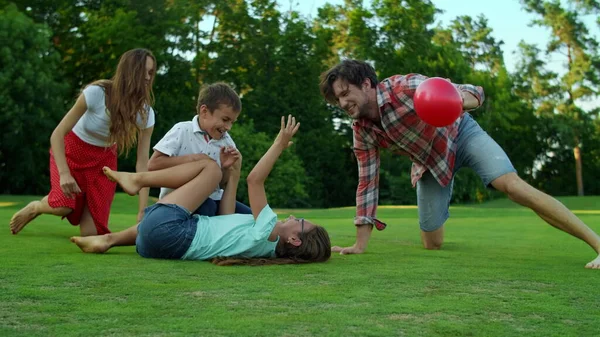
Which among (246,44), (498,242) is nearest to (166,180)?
(498,242)

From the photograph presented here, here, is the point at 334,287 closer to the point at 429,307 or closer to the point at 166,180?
the point at 429,307

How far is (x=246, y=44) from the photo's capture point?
41656mm

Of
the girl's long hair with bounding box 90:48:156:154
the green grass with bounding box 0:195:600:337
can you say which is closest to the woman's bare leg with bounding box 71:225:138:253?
the green grass with bounding box 0:195:600:337

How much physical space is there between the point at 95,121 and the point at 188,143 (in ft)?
4.57

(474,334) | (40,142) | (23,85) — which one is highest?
(23,85)

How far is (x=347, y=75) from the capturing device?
590 cm

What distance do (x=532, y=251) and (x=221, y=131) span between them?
10.3 feet

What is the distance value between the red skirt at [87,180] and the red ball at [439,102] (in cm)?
339

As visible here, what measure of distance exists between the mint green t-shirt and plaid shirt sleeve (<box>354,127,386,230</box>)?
4.35 feet

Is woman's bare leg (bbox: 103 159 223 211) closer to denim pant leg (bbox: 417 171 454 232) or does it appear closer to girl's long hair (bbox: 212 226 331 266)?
girl's long hair (bbox: 212 226 331 266)

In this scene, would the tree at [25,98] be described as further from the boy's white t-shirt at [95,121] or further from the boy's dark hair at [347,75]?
the boy's dark hair at [347,75]

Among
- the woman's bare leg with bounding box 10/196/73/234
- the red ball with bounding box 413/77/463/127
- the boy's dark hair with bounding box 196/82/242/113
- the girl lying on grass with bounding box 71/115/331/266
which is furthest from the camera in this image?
the woman's bare leg with bounding box 10/196/73/234

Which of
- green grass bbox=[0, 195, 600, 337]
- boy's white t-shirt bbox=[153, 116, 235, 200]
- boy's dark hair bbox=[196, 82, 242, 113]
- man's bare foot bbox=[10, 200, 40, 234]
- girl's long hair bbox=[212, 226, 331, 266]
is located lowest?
green grass bbox=[0, 195, 600, 337]

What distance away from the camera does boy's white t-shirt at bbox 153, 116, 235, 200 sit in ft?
20.3
